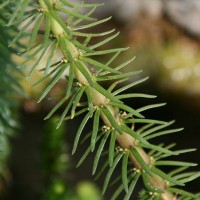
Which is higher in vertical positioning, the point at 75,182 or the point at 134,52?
the point at 134,52

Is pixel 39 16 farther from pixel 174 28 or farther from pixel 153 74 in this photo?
pixel 174 28

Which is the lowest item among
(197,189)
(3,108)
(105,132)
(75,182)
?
(197,189)

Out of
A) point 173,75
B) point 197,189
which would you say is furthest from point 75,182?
point 173,75

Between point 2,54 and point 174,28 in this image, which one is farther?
point 174,28

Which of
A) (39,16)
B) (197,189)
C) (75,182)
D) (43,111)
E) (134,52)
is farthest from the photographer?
(134,52)

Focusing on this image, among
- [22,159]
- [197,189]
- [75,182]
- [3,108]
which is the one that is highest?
[3,108]

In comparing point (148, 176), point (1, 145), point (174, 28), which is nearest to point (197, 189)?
→ point (174, 28)

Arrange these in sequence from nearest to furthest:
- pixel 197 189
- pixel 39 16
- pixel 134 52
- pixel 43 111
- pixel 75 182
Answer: pixel 39 16, pixel 197 189, pixel 75 182, pixel 43 111, pixel 134 52

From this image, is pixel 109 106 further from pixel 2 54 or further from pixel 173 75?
pixel 173 75

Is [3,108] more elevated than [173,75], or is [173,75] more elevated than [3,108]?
[3,108]
